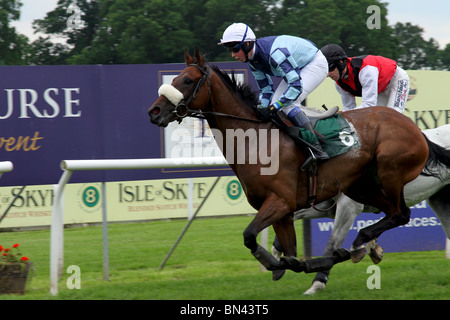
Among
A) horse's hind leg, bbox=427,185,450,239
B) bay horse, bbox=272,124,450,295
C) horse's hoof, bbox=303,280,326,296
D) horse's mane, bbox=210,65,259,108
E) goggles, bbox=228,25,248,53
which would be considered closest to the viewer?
goggles, bbox=228,25,248,53

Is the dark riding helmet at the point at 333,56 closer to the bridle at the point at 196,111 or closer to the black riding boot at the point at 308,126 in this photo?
the black riding boot at the point at 308,126

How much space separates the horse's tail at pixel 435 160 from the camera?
5.06 m

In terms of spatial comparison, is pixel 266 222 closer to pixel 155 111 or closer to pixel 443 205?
pixel 155 111

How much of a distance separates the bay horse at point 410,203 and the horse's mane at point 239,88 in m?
1.06

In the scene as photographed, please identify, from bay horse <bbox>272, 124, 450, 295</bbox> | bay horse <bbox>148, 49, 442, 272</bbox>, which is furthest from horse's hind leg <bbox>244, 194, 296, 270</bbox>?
bay horse <bbox>272, 124, 450, 295</bbox>

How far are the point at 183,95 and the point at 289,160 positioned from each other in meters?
0.86

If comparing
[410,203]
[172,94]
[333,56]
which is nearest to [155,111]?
[172,94]

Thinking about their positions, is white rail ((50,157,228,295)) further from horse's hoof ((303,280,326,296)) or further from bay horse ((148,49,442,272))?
horse's hoof ((303,280,326,296))

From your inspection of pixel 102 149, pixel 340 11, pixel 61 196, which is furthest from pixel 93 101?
pixel 340 11

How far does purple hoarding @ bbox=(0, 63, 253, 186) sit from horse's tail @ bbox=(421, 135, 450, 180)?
2.52 m

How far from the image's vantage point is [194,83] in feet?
14.0

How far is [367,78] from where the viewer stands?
512cm

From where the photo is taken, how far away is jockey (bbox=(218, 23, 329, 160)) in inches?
172

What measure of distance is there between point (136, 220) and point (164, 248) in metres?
1.50
